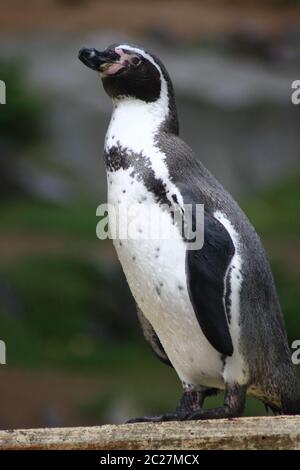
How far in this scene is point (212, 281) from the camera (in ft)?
9.44

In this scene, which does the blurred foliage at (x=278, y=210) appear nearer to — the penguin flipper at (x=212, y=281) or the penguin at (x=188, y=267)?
the penguin at (x=188, y=267)

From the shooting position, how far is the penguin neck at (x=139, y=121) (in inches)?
118

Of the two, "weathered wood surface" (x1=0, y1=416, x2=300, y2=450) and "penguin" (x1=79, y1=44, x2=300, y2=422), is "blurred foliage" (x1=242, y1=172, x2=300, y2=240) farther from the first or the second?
"weathered wood surface" (x1=0, y1=416, x2=300, y2=450)

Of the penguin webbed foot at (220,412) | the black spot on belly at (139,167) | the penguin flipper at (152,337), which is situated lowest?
the penguin webbed foot at (220,412)

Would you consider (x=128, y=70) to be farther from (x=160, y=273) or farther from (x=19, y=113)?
(x=19, y=113)

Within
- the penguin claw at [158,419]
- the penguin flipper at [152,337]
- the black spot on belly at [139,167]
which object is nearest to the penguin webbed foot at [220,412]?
the penguin claw at [158,419]

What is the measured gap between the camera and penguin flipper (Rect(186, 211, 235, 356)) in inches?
113

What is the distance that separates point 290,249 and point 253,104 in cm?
194

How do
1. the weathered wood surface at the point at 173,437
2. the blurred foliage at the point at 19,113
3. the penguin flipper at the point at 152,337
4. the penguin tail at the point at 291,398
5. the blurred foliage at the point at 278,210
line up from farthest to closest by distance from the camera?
the blurred foliage at the point at 19,113
the blurred foliage at the point at 278,210
the penguin flipper at the point at 152,337
the penguin tail at the point at 291,398
the weathered wood surface at the point at 173,437

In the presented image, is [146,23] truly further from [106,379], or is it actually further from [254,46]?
[106,379]

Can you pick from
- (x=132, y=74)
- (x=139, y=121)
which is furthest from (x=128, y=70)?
(x=139, y=121)

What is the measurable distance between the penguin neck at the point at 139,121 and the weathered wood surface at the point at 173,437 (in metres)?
0.68

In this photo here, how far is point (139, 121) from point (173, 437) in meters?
0.77

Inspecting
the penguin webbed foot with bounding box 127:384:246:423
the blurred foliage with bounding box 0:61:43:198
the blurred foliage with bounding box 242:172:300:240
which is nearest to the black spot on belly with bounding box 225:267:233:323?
the penguin webbed foot with bounding box 127:384:246:423
